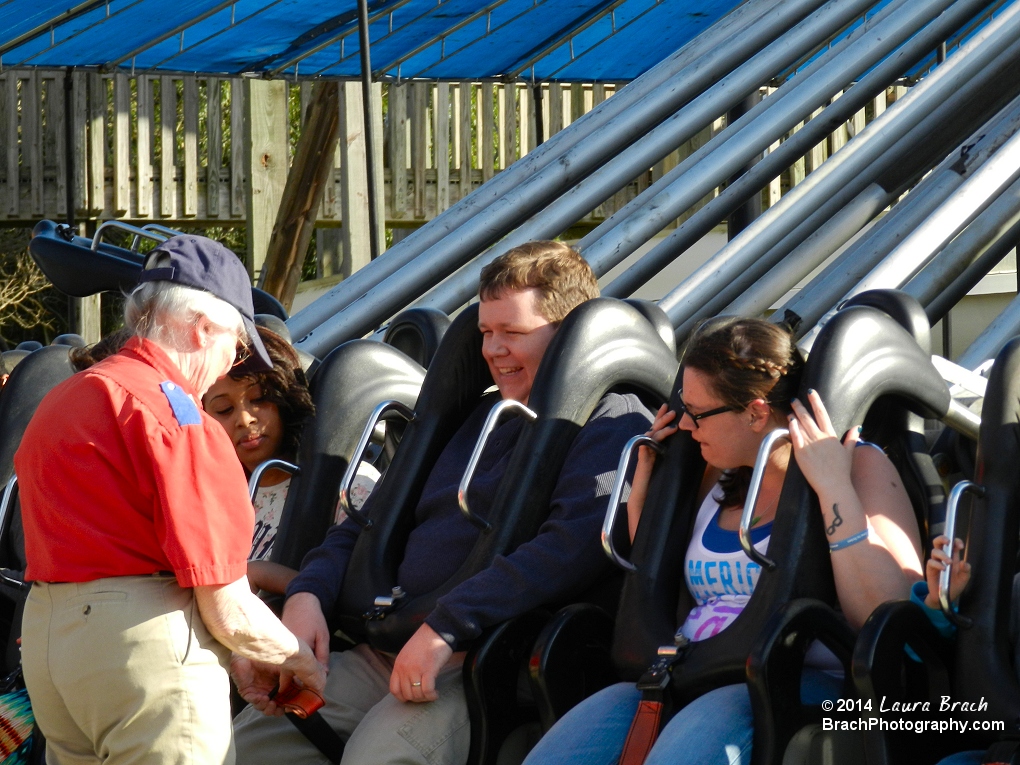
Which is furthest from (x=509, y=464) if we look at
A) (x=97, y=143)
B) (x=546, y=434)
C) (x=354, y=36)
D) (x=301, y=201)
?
(x=97, y=143)

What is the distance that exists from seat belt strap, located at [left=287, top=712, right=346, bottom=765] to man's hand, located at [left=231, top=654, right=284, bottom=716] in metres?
0.04

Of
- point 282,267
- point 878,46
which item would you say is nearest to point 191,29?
point 282,267

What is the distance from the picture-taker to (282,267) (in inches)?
251

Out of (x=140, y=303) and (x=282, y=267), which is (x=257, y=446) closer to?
(x=140, y=303)

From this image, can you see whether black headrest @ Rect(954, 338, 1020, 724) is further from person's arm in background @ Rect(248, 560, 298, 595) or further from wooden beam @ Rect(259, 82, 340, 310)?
wooden beam @ Rect(259, 82, 340, 310)

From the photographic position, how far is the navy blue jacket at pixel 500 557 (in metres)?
2.19

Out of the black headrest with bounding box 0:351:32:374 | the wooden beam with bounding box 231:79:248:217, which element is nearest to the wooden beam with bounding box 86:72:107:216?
the wooden beam with bounding box 231:79:248:217

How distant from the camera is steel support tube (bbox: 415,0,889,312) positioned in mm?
3910

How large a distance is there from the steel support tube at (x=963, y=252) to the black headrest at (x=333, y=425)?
1.36 meters

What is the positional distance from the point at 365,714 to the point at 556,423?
2.01 feet

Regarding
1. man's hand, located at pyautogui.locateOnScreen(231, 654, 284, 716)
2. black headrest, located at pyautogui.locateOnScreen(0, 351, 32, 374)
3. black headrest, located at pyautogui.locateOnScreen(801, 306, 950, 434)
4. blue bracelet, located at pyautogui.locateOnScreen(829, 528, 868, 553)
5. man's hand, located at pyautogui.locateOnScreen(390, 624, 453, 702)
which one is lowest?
black headrest, located at pyautogui.locateOnScreen(0, 351, 32, 374)

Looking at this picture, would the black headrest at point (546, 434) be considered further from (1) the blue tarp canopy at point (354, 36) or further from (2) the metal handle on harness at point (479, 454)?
(1) the blue tarp canopy at point (354, 36)

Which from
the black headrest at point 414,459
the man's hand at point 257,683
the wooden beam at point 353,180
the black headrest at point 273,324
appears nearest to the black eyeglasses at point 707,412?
the black headrest at point 414,459

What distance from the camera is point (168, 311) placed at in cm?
198
